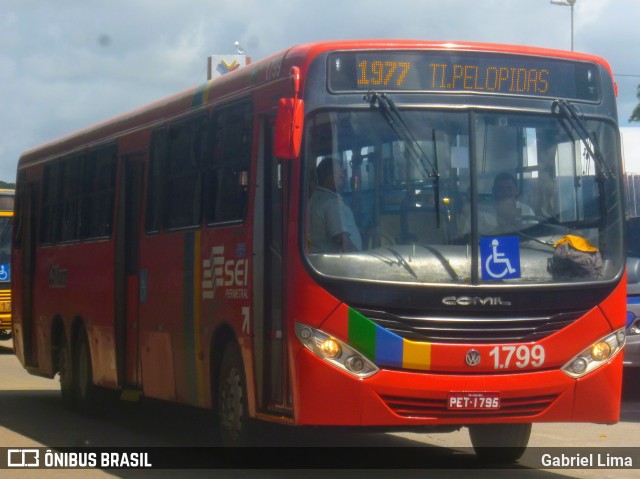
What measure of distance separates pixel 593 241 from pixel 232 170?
116 inches

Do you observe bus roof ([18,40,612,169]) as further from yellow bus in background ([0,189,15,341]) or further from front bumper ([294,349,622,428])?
yellow bus in background ([0,189,15,341])

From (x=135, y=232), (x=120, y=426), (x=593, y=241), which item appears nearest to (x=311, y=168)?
(x=593, y=241)

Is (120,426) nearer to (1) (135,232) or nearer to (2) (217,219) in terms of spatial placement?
(1) (135,232)

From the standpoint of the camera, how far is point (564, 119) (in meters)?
9.70

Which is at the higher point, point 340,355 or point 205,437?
point 340,355

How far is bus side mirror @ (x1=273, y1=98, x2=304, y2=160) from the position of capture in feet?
29.8

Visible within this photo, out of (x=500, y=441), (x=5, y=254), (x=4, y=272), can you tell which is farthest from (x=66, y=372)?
(x=4, y=272)

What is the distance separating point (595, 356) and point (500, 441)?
5.64 feet

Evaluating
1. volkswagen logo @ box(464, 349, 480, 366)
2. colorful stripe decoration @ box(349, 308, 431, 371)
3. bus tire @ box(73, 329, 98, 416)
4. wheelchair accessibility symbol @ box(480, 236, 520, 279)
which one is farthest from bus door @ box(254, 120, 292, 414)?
bus tire @ box(73, 329, 98, 416)

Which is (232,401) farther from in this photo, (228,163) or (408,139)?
(408,139)

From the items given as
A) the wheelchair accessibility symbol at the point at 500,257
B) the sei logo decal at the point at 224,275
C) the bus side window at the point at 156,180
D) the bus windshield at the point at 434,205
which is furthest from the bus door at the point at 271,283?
the bus side window at the point at 156,180

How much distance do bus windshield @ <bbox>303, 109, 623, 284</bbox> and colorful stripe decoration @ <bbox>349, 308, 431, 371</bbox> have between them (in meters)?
0.32

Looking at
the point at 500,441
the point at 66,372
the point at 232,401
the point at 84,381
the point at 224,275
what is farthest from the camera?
the point at 66,372

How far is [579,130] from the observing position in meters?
9.68
